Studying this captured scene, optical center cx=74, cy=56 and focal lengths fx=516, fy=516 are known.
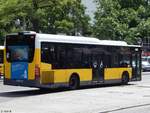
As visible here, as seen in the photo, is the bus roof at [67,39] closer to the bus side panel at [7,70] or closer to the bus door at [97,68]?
the bus door at [97,68]

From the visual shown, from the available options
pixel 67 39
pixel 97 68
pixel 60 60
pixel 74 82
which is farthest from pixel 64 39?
pixel 97 68

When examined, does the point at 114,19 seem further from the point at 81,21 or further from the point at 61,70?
the point at 61,70

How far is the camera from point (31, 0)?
4441 centimetres

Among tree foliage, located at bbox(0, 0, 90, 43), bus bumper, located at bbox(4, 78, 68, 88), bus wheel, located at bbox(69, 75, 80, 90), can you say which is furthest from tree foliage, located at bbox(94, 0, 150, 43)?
bus bumper, located at bbox(4, 78, 68, 88)

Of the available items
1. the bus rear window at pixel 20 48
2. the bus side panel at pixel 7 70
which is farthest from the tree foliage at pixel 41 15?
the bus side panel at pixel 7 70

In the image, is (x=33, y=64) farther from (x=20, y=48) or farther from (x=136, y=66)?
(x=136, y=66)

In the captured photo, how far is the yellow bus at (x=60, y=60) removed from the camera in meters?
22.8

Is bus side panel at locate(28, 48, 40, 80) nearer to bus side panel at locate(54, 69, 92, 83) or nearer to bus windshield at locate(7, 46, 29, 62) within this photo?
bus windshield at locate(7, 46, 29, 62)

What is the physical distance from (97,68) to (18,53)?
5.16 metres

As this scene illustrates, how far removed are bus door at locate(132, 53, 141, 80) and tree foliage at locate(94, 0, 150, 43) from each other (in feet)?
91.8

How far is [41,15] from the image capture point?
148 ft

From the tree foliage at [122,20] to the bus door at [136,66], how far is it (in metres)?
28.0

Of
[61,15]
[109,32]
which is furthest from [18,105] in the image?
[109,32]

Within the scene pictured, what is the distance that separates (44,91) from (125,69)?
20.8 feet
